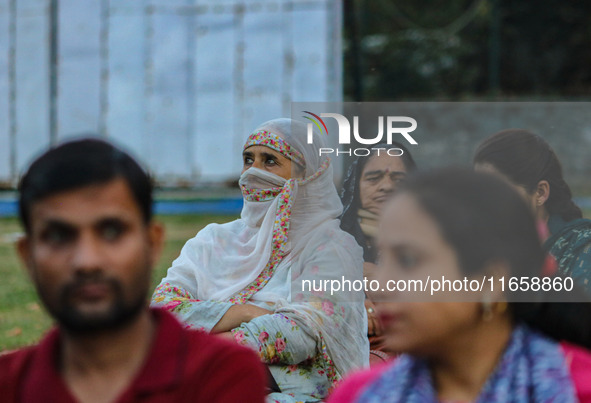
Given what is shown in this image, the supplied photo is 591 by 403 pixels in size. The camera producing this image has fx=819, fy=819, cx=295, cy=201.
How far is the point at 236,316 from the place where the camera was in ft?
9.88

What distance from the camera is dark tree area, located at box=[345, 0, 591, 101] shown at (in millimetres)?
22484

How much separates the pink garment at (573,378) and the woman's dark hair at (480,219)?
6.3 inches

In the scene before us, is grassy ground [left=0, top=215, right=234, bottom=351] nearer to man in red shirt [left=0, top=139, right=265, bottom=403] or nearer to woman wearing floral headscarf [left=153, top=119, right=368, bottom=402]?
woman wearing floral headscarf [left=153, top=119, right=368, bottom=402]

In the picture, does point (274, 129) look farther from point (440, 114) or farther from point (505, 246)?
point (440, 114)

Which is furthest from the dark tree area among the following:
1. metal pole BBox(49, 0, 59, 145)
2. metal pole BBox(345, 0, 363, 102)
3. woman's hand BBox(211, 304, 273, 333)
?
woman's hand BBox(211, 304, 273, 333)

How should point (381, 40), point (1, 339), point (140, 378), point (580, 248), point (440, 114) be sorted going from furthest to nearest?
point (381, 40)
point (440, 114)
point (1, 339)
point (580, 248)
point (140, 378)

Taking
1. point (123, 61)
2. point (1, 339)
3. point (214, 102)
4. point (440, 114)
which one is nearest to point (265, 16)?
point (214, 102)

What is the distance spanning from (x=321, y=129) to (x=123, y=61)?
10655mm

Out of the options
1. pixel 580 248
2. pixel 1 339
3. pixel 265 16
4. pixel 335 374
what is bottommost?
pixel 1 339

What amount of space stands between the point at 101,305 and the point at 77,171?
251mm

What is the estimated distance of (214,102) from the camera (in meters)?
13.2

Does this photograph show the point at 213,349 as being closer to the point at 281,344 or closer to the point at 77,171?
the point at 77,171

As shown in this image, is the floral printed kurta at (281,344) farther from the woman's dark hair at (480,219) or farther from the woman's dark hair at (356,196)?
the woman's dark hair at (480,219)

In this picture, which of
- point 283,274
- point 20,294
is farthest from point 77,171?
point 20,294
